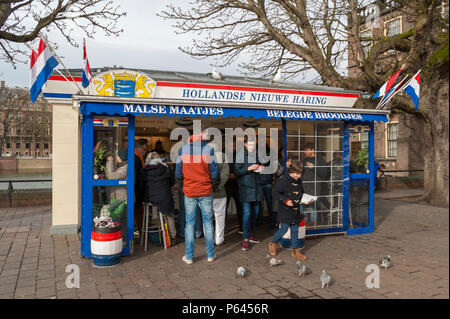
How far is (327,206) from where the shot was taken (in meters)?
7.14

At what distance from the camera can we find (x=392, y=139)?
961 inches

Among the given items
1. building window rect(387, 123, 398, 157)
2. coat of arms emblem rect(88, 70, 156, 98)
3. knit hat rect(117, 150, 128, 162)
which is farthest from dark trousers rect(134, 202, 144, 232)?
building window rect(387, 123, 398, 157)

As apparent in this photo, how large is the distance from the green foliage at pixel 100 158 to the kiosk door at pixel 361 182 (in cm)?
472

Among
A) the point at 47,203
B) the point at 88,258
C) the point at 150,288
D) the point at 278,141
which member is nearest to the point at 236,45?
the point at 278,141

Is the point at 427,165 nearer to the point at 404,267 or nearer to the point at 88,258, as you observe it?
the point at 404,267

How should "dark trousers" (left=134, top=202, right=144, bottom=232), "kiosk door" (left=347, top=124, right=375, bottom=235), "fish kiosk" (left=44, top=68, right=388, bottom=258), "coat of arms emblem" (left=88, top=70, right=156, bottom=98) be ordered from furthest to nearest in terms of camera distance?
"kiosk door" (left=347, top=124, right=375, bottom=235) → "dark trousers" (left=134, top=202, right=144, bottom=232) → "coat of arms emblem" (left=88, top=70, right=156, bottom=98) → "fish kiosk" (left=44, top=68, right=388, bottom=258)

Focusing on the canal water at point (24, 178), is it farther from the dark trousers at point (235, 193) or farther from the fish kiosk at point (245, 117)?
the dark trousers at point (235, 193)

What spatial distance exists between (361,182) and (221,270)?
3.86 m

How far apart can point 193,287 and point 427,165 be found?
9413 mm

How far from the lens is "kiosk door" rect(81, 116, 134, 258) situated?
5664mm

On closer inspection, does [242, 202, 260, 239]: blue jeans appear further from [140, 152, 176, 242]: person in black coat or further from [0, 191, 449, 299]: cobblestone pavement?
[140, 152, 176, 242]: person in black coat

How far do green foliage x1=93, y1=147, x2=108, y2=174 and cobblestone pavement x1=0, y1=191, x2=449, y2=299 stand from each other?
56.4 inches

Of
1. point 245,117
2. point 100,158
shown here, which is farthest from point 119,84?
point 245,117
